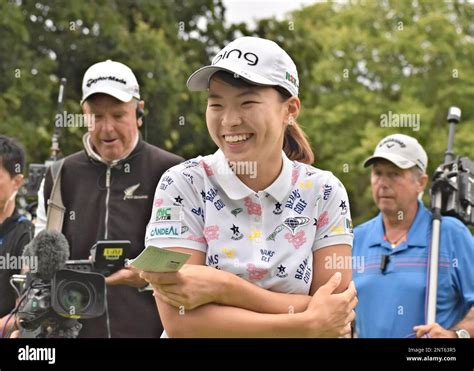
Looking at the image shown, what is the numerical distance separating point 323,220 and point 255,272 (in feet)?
0.87

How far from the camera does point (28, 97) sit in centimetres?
1359

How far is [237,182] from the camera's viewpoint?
2.90 meters

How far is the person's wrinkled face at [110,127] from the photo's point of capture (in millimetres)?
4953

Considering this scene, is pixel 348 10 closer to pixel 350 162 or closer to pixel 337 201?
pixel 350 162

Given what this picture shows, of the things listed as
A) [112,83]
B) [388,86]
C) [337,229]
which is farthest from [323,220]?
[388,86]

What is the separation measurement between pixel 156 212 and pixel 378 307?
2.47 meters

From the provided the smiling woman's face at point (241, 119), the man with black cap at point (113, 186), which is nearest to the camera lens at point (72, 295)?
the man with black cap at point (113, 186)

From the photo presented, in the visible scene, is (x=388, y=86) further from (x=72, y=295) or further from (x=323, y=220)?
(x=323, y=220)

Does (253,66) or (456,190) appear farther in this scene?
(456,190)

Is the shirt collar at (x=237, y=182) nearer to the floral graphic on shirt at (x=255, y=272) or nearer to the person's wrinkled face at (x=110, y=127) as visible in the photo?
the floral graphic on shirt at (x=255, y=272)

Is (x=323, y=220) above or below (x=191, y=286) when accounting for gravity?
above

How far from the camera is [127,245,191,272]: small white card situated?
256 cm
